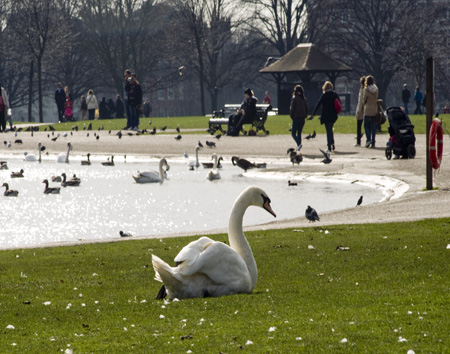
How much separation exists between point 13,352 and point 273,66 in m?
48.9

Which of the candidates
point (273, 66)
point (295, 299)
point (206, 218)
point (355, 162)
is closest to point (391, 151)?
point (355, 162)

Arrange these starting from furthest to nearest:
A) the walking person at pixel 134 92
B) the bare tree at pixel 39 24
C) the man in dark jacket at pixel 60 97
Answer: the bare tree at pixel 39 24
the man in dark jacket at pixel 60 97
the walking person at pixel 134 92

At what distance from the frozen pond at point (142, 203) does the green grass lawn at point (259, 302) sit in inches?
128

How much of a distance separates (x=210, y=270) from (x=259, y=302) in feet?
1.53

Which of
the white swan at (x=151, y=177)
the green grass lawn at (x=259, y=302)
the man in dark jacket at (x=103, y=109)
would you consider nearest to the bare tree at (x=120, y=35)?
the man in dark jacket at (x=103, y=109)

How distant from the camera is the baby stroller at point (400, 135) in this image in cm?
2202

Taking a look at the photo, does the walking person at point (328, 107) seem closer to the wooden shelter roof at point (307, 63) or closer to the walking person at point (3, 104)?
the walking person at point (3, 104)

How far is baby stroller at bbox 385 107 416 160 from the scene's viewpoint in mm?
22016

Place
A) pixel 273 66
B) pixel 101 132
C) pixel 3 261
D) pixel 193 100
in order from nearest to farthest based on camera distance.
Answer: pixel 3 261 → pixel 101 132 → pixel 273 66 → pixel 193 100

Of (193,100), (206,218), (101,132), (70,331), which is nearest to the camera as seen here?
(70,331)

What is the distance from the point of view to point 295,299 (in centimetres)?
730

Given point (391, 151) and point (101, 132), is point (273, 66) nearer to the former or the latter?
point (101, 132)

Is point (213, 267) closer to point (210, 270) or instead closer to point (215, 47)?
point (210, 270)

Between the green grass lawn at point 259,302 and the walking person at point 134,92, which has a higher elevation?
the walking person at point 134,92
